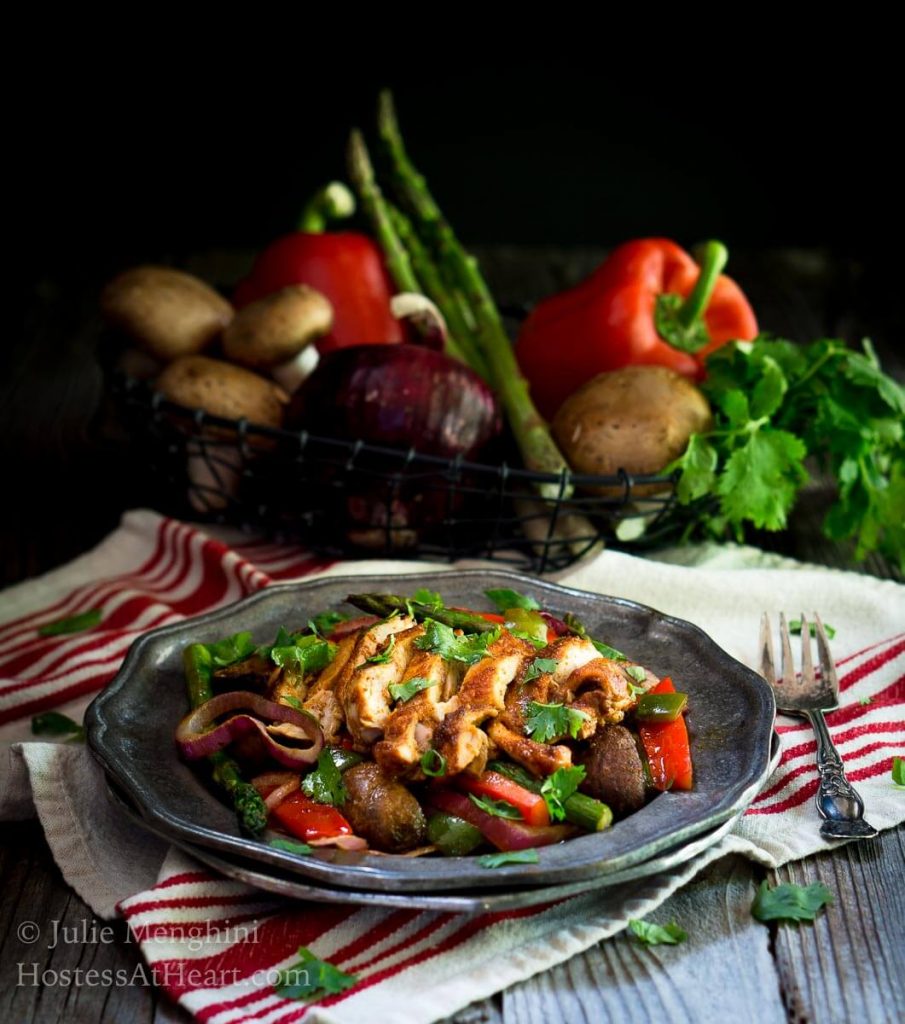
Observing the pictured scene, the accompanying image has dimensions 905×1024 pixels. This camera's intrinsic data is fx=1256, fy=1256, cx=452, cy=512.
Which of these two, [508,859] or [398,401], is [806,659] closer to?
[508,859]

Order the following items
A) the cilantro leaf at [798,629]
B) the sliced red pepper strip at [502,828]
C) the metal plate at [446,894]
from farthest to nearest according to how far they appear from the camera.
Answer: the cilantro leaf at [798,629], the sliced red pepper strip at [502,828], the metal plate at [446,894]

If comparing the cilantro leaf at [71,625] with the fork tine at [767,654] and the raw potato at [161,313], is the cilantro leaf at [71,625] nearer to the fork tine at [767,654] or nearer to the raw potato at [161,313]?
the raw potato at [161,313]

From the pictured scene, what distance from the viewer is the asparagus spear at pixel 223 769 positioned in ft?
6.05

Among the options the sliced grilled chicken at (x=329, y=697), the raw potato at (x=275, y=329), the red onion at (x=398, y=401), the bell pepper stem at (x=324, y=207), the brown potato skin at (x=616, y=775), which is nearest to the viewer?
the brown potato skin at (x=616, y=775)

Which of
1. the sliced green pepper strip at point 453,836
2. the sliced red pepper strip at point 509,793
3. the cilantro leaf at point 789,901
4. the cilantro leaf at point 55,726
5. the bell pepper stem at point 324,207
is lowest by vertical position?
the cilantro leaf at point 789,901

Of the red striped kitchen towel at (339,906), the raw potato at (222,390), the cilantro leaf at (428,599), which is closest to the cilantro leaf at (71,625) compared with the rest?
the red striped kitchen towel at (339,906)

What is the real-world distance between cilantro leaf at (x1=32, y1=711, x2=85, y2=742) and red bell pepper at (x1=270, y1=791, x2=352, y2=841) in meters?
0.77

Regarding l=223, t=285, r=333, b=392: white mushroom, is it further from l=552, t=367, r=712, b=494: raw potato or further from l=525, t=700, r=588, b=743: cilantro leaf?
l=525, t=700, r=588, b=743: cilantro leaf

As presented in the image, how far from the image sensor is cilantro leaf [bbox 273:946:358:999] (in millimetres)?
1756

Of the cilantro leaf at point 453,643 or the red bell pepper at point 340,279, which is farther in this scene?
the red bell pepper at point 340,279

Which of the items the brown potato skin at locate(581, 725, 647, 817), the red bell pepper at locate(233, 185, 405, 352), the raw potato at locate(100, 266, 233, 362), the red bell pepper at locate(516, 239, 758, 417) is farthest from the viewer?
the red bell pepper at locate(233, 185, 405, 352)

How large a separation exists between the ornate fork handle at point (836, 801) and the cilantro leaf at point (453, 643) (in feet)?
2.01

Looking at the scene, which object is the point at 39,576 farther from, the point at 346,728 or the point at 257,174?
the point at 257,174

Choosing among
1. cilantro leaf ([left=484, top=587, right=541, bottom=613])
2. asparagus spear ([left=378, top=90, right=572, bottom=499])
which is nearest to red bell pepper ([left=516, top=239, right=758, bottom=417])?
asparagus spear ([left=378, top=90, right=572, bottom=499])
